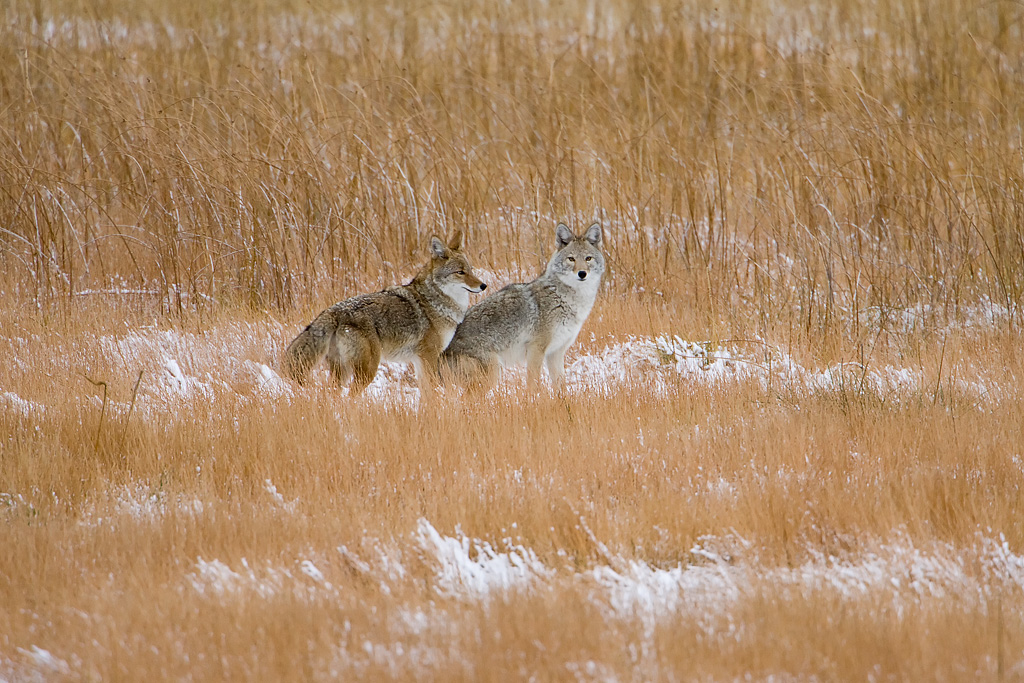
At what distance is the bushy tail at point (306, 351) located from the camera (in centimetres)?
592

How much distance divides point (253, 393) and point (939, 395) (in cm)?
404

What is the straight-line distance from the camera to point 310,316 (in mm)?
7355

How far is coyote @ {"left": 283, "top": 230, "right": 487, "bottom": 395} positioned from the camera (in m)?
6.02

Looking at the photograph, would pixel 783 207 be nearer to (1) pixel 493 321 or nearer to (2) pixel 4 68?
(1) pixel 493 321

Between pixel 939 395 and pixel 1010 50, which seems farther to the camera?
pixel 1010 50

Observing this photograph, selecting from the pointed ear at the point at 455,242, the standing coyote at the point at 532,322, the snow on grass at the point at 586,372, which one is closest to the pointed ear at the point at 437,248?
the pointed ear at the point at 455,242

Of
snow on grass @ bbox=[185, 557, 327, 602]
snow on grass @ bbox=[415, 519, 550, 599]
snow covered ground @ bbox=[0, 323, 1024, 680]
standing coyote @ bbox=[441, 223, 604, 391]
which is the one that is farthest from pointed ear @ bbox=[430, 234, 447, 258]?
snow on grass @ bbox=[185, 557, 327, 602]

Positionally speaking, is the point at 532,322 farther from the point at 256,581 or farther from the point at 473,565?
the point at 256,581

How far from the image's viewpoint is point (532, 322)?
6.68 metres

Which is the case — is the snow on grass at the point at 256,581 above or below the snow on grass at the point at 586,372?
above

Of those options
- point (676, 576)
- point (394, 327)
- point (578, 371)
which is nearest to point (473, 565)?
point (676, 576)

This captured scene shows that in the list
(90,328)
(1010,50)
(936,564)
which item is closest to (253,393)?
(90,328)

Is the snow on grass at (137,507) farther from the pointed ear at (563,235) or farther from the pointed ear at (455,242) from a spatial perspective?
the pointed ear at (563,235)

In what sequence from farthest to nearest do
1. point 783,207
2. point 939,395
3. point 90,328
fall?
point 783,207 → point 90,328 → point 939,395
